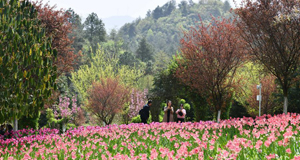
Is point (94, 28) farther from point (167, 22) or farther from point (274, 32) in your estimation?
point (167, 22)

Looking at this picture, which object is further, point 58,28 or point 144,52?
point 144,52

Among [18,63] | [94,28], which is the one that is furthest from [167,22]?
[18,63]

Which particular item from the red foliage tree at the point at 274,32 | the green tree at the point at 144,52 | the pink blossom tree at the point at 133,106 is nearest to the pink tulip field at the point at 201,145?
the red foliage tree at the point at 274,32

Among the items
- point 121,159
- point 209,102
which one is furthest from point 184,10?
point 121,159

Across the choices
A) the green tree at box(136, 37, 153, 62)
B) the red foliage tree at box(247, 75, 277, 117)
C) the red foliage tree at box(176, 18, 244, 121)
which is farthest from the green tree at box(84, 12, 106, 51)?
the red foliage tree at box(176, 18, 244, 121)

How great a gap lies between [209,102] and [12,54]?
41.8 ft

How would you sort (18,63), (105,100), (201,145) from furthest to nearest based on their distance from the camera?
1. (105,100)
2. (18,63)
3. (201,145)

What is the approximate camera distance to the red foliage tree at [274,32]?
11031 mm

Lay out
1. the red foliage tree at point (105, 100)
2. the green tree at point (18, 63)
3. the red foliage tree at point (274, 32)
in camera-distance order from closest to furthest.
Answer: the green tree at point (18, 63)
the red foliage tree at point (274, 32)
the red foliage tree at point (105, 100)

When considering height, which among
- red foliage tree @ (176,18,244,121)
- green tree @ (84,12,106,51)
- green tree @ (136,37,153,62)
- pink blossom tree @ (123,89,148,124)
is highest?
green tree @ (84,12,106,51)

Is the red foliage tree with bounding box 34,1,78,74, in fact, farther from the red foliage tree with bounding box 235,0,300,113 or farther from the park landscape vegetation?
the red foliage tree with bounding box 235,0,300,113

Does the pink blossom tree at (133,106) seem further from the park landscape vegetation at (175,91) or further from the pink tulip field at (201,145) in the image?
the pink tulip field at (201,145)

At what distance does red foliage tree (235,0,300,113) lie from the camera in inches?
434

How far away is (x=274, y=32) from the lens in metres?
11.2
